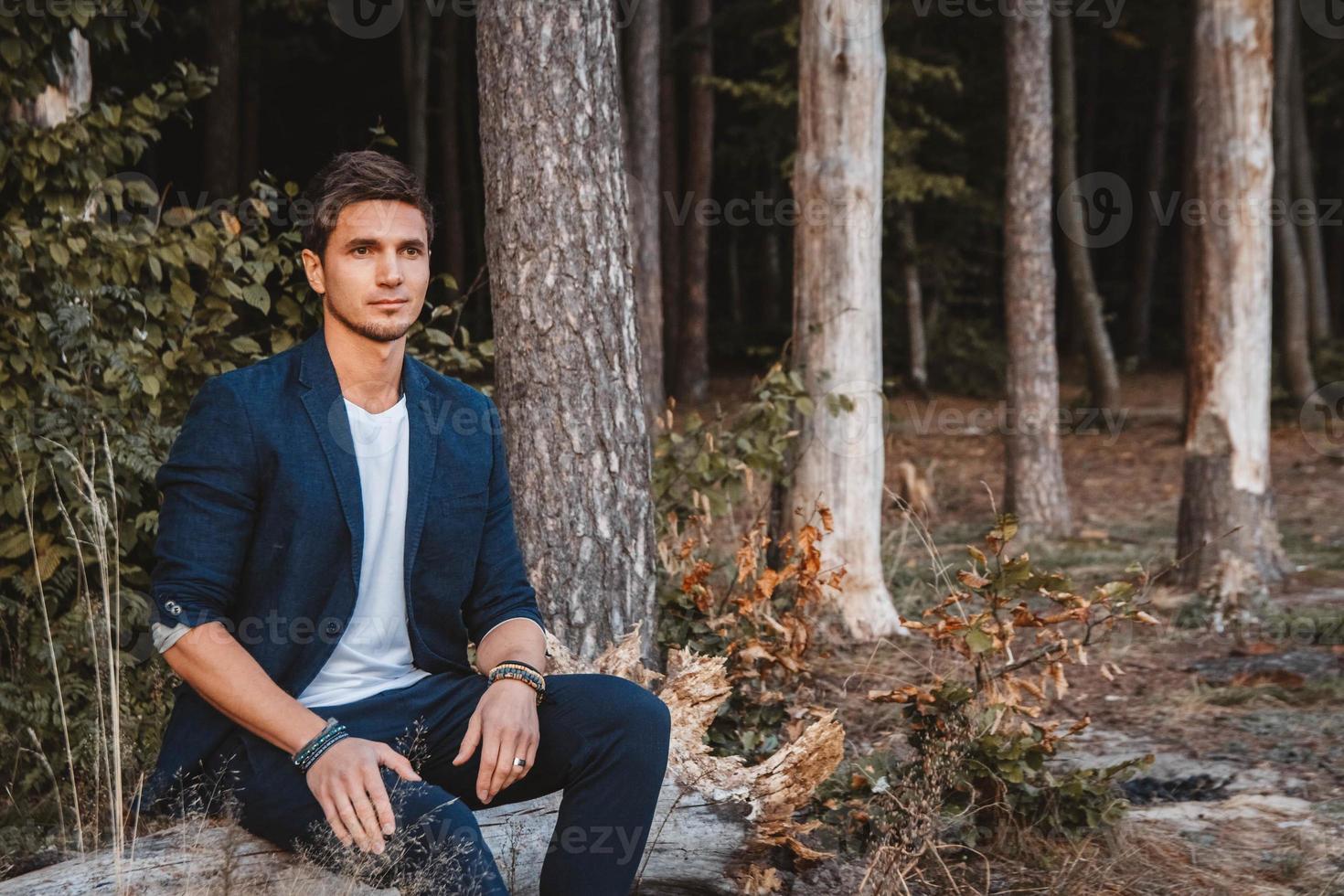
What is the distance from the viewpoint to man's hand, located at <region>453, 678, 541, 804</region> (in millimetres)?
2838

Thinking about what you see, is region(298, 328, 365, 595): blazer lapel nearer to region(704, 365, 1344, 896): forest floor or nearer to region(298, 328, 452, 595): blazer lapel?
region(298, 328, 452, 595): blazer lapel

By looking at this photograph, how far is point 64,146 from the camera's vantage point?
15.8 feet

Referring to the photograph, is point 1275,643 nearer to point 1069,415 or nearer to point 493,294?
point 493,294

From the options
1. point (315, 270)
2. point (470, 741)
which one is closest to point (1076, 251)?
point (315, 270)

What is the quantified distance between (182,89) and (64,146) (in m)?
0.54

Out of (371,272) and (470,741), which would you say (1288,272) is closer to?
(371,272)

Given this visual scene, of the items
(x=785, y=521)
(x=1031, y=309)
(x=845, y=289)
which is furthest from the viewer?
(x=1031, y=309)

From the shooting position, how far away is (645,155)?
1273cm

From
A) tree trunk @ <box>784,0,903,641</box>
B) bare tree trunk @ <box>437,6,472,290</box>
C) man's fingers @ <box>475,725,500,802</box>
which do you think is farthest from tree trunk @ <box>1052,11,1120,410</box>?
man's fingers @ <box>475,725,500,802</box>

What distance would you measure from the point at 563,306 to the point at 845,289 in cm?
278

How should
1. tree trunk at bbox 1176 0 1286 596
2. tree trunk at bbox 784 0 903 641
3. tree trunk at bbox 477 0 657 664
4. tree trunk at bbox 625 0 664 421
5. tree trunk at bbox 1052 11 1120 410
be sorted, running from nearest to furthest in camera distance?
tree trunk at bbox 477 0 657 664, tree trunk at bbox 784 0 903 641, tree trunk at bbox 1176 0 1286 596, tree trunk at bbox 625 0 664 421, tree trunk at bbox 1052 11 1120 410

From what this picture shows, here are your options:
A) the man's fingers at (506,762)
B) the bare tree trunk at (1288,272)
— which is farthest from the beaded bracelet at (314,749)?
the bare tree trunk at (1288,272)

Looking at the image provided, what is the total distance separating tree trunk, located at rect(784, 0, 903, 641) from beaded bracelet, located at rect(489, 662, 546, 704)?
3.79m

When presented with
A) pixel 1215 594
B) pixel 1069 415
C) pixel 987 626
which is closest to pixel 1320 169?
pixel 1069 415
